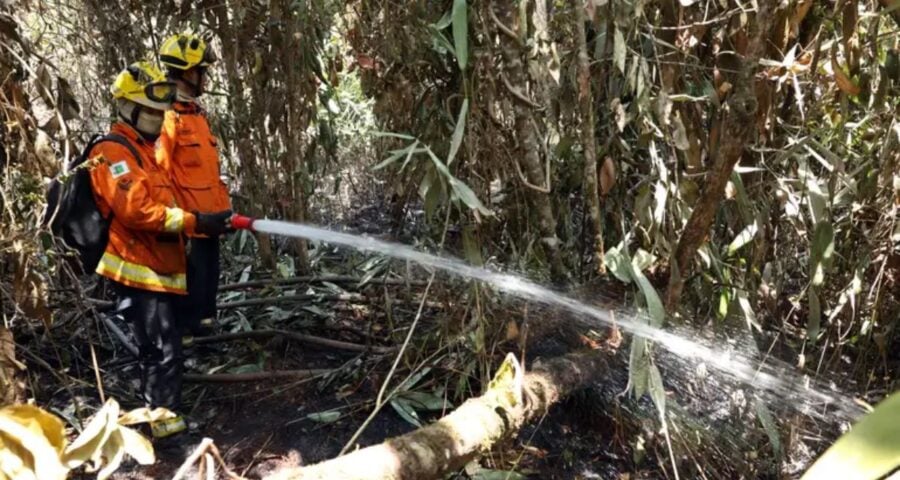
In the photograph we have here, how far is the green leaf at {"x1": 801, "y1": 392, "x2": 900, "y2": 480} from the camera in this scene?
531 millimetres

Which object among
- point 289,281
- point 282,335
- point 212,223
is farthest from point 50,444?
point 289,281

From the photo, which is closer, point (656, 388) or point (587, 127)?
point (656, 388)

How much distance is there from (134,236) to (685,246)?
2.25 metres

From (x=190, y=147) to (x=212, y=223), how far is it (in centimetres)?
46

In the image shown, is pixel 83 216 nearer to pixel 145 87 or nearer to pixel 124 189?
pixel 124 189

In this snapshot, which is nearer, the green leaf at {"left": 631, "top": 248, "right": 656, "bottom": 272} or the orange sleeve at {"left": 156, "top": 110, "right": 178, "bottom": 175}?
the green leaf at {"left": 631, "top": 248, "right": 656, "bottom": 272}

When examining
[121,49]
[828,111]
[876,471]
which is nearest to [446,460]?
[876,471]

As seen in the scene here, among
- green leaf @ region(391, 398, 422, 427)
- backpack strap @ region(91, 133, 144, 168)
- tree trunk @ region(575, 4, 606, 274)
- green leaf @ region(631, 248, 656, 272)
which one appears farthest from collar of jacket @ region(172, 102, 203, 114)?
green leaf @ region(631, 248, 656, 272)

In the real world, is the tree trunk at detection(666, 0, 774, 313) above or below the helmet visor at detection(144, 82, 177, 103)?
below

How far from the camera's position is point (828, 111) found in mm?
2904

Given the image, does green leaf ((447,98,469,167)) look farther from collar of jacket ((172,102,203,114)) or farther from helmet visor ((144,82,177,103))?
collar of jacket ((172,102,203,114))

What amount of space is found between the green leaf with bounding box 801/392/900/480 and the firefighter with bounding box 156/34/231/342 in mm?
3061

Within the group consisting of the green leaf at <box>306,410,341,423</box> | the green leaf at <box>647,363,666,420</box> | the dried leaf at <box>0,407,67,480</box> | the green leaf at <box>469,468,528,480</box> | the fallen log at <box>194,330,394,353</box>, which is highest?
the dried leaf at <box>0,407,67,480</box>

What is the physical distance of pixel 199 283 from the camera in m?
3.65
